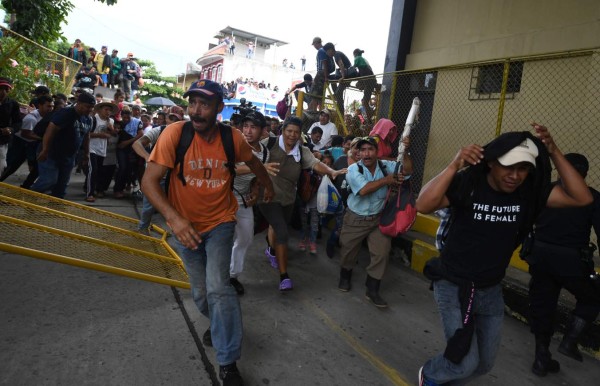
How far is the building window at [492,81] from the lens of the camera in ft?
22.8

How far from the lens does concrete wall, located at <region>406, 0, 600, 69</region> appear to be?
20.5 ft

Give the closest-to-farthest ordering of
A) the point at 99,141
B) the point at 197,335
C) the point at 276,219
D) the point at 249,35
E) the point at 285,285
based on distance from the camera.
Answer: the point at 197,335
the point at 285,285
the point at 276,219
the point at 99,141
the point at 249,35

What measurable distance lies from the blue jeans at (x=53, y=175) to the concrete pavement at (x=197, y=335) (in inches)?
60.3

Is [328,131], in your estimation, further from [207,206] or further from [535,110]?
[207,206]

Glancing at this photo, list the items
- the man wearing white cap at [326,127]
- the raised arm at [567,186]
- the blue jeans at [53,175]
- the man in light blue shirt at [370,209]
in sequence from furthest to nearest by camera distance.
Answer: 1. the man wearing white cap at [326,127]
2. the blue jeans at [53,175]
3. the man in light blue shirt at [370,209]
4. the raised arm at [567,186]

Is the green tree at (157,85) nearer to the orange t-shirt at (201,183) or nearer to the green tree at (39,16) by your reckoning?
the green tree at (39,16)

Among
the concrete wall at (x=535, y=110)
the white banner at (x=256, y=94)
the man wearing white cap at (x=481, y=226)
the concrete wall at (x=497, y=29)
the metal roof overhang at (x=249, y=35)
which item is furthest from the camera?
the metal roof overhang at (x=249, y=35)

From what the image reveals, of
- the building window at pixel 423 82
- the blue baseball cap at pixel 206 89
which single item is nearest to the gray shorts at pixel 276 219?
the blue baseball cap at pixel 206 89

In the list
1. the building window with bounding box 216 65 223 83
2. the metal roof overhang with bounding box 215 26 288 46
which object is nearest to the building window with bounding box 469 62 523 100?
the building window with bounding box 216 65 223 83

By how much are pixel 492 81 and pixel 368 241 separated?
15.3 feet

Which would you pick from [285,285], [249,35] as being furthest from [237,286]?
[249,35]

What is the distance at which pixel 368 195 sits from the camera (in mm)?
4488

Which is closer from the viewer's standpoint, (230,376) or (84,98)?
(230,376)

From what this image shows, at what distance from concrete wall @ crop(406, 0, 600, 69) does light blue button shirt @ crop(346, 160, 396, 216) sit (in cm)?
430
